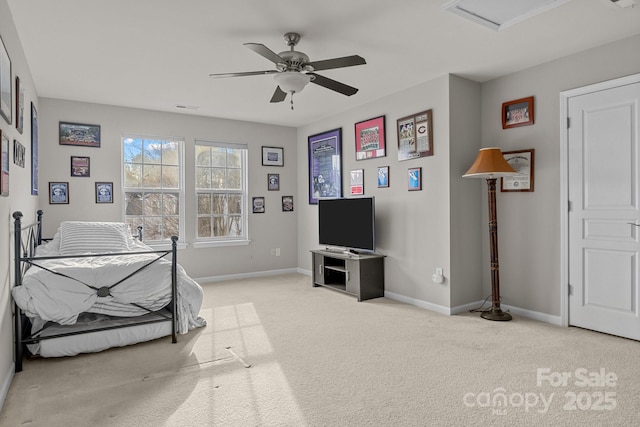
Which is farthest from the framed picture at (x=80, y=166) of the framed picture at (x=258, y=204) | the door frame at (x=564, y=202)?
the door frame at (x=564, y=202)

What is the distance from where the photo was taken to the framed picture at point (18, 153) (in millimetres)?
2886

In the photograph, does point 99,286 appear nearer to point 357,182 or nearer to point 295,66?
point 295,66

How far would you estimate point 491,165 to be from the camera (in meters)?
3.70

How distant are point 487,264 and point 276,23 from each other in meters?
3.19

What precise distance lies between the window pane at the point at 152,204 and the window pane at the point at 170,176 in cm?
19

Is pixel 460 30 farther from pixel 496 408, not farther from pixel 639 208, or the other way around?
pixel 496 408

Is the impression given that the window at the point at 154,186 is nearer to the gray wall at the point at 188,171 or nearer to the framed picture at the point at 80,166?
the gray wall at the point at 188,171

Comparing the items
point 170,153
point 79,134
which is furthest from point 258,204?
point 79,134

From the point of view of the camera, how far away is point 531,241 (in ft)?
12.9

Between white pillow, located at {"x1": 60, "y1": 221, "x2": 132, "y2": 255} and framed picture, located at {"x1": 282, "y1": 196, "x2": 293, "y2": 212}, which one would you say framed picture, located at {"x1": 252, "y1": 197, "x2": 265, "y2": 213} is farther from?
white pillow, located at {"x1": 60, "y1": 221, "x2": 132, "y2": 255}

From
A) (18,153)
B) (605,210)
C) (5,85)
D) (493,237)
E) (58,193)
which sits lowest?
(493,237)

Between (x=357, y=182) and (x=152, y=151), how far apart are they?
9.37 feet

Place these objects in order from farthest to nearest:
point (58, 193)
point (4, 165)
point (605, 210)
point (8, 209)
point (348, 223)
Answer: point (348, 223), point (58, 193), point (605, 210), point (8, 209), point (4, 165)

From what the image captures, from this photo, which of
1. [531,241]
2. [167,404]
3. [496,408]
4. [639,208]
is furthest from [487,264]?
[167,404]
